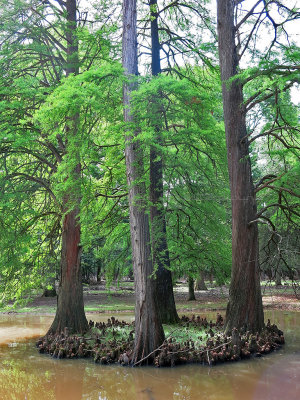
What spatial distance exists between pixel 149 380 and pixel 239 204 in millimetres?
5353

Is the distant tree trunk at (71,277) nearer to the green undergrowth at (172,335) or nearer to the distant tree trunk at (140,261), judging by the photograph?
the green undergrowth at (172,335)

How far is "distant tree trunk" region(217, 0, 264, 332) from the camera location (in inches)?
438

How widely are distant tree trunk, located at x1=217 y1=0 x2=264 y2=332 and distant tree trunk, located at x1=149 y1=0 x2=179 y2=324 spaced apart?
194 centimetres

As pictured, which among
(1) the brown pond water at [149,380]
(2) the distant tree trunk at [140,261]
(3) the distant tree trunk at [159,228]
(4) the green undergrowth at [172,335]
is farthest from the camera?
(3) the distant tree trunk at [159,228]

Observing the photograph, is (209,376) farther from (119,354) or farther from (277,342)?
(277,342)

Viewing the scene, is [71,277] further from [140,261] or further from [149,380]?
[149,380]

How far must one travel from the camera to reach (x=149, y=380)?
8148mm

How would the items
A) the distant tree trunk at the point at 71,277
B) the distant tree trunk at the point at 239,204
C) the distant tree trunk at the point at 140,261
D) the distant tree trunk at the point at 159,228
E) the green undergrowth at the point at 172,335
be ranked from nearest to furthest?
the distant tree trunk at the point at 140,261, the green undergrowth at the point at 172,335, the distant tree trunk at the point at 239,204, the distant tree trunk at the point at 159,228, the distant tree trunk at the point at 71,277

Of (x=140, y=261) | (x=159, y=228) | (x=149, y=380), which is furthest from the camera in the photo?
(x=159, y=228)

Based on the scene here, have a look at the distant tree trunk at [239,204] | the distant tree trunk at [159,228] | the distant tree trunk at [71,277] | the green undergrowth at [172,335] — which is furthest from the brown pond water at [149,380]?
the distant tree trunk at [159,228]

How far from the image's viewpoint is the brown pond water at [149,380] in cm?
732

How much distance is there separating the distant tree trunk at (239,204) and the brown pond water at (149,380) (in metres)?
1.34

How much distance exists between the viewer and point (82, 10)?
582 inches

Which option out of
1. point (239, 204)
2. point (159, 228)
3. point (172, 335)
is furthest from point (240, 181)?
point (172, 335)
